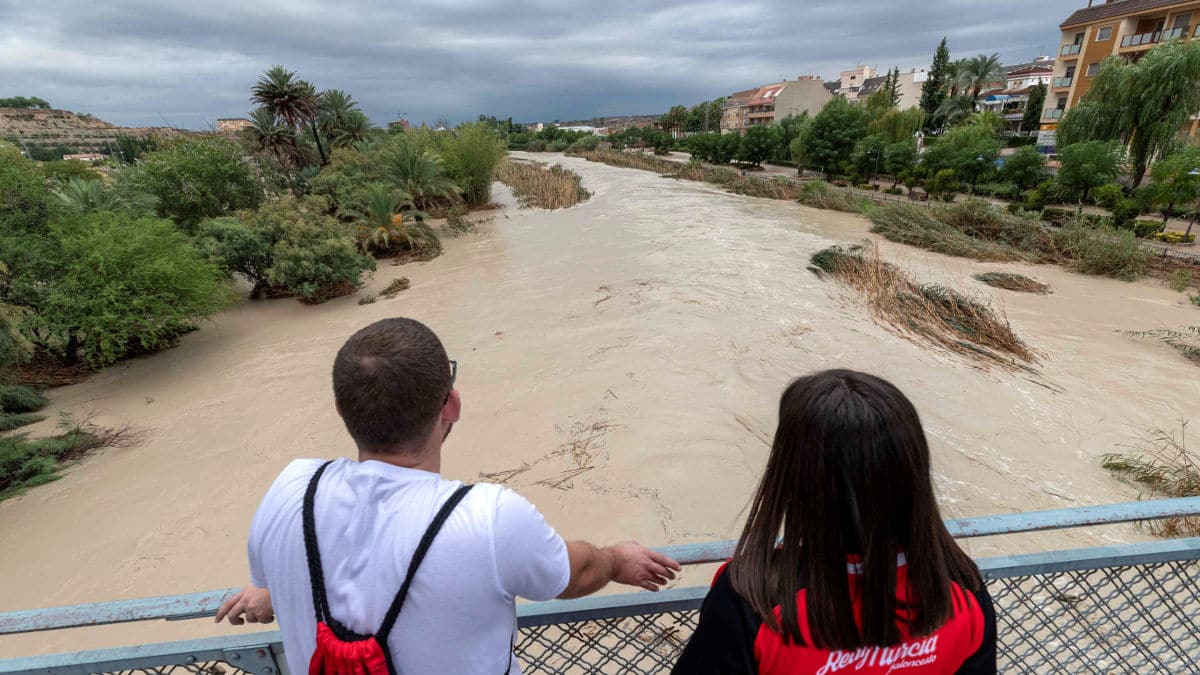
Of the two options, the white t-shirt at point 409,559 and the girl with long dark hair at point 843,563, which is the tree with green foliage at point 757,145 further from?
the white t-shirt at point 409,559

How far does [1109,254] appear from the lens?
13844 millimetres

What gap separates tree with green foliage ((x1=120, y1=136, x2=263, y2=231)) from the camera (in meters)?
15.5

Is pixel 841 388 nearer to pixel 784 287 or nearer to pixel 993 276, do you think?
pixel 784 287

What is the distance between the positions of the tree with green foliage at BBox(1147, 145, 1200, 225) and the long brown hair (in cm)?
2425

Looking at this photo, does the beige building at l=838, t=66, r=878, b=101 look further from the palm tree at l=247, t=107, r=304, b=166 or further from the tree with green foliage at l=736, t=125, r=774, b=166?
the palm tree at l=247, t=107, r=304, b=166

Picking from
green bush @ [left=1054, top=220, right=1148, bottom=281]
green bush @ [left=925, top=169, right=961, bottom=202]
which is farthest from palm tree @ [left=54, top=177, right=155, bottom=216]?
green bush @ [left=925, top=169, right=961, bottom=202]

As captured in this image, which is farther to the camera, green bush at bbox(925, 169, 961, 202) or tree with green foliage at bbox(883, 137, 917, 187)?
tree with green foliage at bbox(883, 137, 917, 187)

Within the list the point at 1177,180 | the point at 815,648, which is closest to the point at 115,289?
the point at 815,648

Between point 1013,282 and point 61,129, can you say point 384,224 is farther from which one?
point 61,129

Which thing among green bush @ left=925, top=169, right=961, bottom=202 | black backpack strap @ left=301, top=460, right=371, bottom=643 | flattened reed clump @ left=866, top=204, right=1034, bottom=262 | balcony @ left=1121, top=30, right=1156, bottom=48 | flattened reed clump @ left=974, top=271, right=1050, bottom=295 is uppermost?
balcony @ left=1121, top=30, right=1156, bottom=48

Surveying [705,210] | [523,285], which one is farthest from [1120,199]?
[523,285]

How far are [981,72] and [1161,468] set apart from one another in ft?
194

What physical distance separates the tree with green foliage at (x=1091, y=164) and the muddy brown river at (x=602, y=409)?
30.1ft

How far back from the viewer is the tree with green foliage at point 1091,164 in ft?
65.4
